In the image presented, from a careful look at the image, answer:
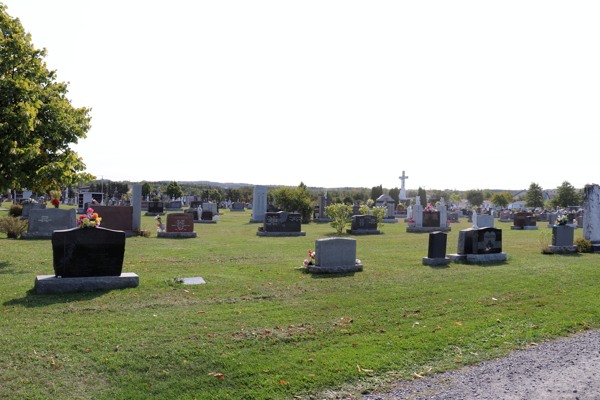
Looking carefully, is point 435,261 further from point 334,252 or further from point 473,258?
point 334,252

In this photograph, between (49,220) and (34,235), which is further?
(49,220)

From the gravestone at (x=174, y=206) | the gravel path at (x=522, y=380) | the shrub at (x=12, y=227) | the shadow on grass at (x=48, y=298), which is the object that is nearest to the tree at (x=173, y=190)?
the gravestone at (x=174, y=206)

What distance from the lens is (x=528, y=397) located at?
15.3 feet

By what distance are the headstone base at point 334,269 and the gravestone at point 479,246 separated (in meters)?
4.00

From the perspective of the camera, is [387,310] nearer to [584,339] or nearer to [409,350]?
[409,350]

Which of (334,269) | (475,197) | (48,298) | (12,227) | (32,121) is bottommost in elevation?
(48,298)

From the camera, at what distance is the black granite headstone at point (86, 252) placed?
9.07 meters

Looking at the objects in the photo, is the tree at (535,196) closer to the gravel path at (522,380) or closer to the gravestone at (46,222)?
the gravestone at (46,222)

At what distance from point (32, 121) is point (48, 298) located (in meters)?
5.80

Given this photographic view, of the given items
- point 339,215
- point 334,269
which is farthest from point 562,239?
point 339,215

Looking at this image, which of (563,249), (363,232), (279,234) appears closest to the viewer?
(563,249)

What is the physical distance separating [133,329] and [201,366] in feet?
6.21

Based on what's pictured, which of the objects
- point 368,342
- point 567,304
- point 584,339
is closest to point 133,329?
point 368,342

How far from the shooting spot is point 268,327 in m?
6.87
